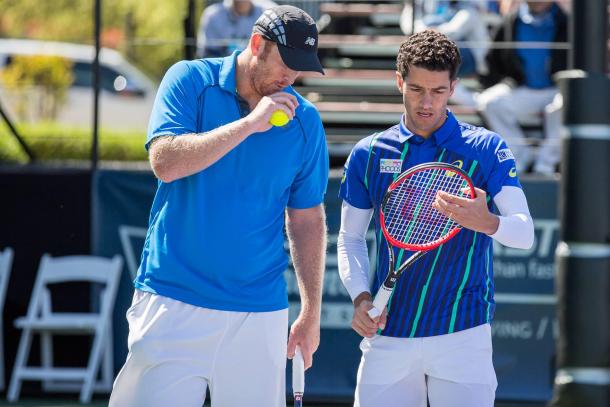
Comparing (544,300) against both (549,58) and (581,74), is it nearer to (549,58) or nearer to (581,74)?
(549,58)

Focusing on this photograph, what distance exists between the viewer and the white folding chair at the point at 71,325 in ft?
28.1

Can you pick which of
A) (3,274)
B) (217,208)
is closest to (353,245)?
(217,208)

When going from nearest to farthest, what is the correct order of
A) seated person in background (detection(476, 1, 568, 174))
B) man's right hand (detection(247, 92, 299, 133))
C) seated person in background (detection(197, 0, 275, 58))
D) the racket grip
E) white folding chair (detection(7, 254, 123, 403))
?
man's right hand (detection(247, 92, 299, 133))
the racket grip
white folding chair (detection(7, 254, 123, 403))
seated person in background (detection(476, 1, 568, 174))
seated person in background (detection(197, 0, 275, 58))

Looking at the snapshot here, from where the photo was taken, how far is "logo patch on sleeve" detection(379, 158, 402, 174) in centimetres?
448

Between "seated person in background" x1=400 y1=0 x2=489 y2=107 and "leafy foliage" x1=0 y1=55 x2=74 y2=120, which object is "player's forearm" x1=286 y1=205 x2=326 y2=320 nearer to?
"seated person in background" x1=400 y1=0 x2=489 y2=107

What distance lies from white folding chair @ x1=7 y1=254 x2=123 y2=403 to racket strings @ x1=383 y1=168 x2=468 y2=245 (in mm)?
4550

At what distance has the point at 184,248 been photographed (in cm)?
424

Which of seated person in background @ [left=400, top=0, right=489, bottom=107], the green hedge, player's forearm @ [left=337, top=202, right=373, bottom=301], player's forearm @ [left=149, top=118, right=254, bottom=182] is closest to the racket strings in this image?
player's forearm @ [left=337, top=202, right=373, bottom=301]

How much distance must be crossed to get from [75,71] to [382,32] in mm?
9500

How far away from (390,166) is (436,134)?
8.1 inches

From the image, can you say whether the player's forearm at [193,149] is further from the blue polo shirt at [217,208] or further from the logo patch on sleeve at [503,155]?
the logo patch on sleeve at [503,155]

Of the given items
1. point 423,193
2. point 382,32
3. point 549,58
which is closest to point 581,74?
point 423,193

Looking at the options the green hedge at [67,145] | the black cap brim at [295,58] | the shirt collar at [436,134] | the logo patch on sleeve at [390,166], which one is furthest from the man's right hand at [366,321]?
the green hedge at [67,145]

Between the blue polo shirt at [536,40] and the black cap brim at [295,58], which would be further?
the blue polo shirt at [536,40]
